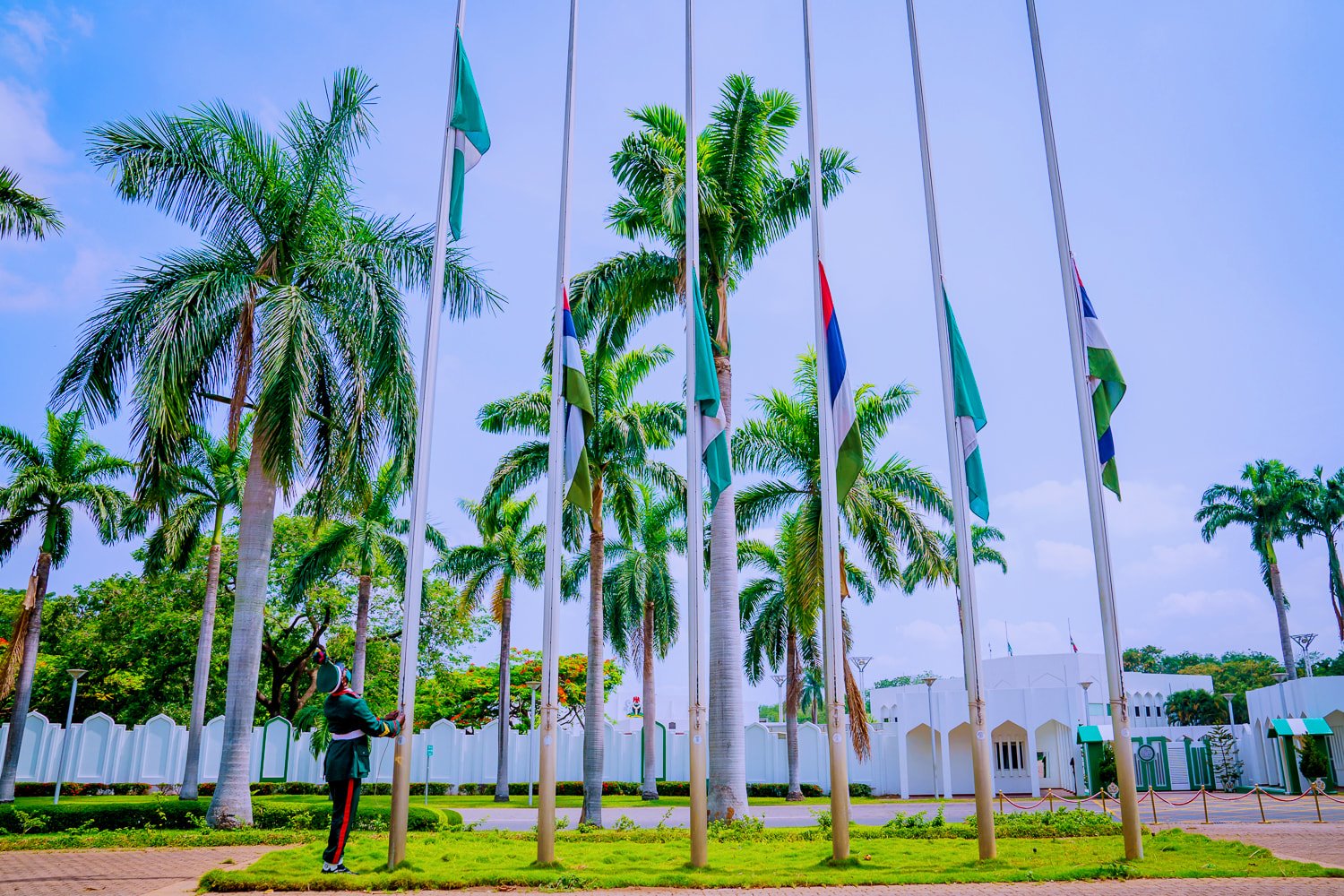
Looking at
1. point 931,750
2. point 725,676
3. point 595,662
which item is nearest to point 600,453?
point 595,662

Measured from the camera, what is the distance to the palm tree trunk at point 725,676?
16672 millimetres

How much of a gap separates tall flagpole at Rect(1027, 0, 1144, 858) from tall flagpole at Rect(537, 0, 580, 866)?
559 cm

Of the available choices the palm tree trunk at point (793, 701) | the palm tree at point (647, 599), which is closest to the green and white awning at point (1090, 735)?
the palm tree trunk at point (793, 701)

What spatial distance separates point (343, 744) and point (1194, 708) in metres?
54.0

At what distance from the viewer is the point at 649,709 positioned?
120 ft

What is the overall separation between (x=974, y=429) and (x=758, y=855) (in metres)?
5.61

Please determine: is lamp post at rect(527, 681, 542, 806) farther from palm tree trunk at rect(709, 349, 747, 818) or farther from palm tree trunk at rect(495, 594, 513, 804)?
palm tree trunk at rect(709, 349, 747, 818)

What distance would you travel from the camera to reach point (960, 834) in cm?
1511

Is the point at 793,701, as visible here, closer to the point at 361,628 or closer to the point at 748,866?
the point at 361,628

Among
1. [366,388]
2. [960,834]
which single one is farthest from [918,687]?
[366,388]

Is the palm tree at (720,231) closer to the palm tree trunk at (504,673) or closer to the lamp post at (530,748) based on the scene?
the lamp post at (530,748)

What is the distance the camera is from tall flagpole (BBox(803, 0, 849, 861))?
32.6 feet

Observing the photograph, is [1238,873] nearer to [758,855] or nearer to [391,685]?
[758,855]

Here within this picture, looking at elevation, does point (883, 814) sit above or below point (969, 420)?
below
